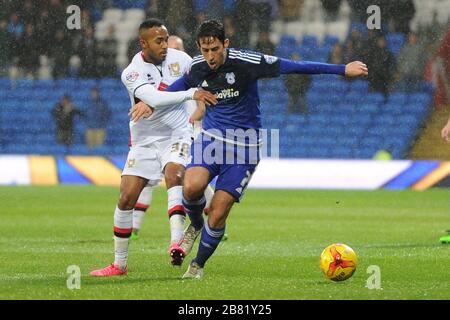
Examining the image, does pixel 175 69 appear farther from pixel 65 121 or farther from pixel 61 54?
pixel 61 54

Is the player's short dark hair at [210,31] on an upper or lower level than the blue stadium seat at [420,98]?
upper

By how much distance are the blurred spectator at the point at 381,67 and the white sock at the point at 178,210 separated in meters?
Answer: 13.1

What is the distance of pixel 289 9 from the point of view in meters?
23.3

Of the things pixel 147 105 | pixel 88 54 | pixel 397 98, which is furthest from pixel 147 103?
pixel 397 98

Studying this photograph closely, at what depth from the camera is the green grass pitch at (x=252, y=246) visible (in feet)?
25.4

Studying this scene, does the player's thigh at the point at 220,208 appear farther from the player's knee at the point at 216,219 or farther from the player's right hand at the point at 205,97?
the player's right hand at the point at 205,97

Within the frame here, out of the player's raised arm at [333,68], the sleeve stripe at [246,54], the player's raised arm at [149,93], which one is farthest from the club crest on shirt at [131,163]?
the player's raised arm at [333,68]

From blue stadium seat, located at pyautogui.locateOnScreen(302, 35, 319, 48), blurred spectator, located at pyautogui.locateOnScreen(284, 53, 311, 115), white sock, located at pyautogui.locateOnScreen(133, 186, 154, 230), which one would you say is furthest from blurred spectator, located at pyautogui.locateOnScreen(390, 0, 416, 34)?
white sock, located at pyautogui.locateOnScreen(133, 186, 154, 230)

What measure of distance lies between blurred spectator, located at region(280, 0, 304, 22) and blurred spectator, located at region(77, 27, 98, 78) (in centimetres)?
401

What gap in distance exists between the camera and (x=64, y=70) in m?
23.1
